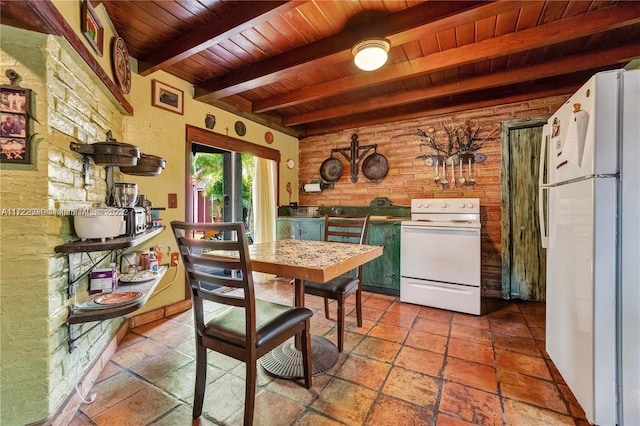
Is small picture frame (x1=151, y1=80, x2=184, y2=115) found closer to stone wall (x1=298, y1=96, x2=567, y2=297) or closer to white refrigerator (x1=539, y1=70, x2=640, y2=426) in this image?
stone wall (x1=298, y1=96, x2=567, y2=297)

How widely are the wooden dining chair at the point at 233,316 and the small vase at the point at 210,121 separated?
2069 mm

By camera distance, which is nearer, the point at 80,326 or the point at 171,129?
the point at 80,326

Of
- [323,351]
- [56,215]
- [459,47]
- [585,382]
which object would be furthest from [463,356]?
[56,215]

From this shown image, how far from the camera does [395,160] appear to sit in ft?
12.6

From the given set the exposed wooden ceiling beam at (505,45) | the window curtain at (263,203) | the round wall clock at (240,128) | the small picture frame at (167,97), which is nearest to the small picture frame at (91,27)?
the small picture frame at (167,97)

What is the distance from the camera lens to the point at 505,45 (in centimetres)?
201

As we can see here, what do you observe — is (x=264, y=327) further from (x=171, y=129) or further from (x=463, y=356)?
(x=171, y=129)

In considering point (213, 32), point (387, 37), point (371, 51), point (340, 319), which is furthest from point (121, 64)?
point (340, 319)

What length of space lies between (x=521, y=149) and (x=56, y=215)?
4.14m

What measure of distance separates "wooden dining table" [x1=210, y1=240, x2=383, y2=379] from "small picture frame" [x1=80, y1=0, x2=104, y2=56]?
5.09 ft

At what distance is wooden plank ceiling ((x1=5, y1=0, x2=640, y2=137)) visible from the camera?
5.63 ft

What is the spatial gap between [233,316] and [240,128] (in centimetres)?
264

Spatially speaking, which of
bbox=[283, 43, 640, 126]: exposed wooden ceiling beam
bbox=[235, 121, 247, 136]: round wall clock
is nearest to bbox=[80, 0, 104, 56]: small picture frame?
bbox=[235, 121, 247, 136]: round wall clock

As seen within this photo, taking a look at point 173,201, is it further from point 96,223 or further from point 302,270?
point 302,270
